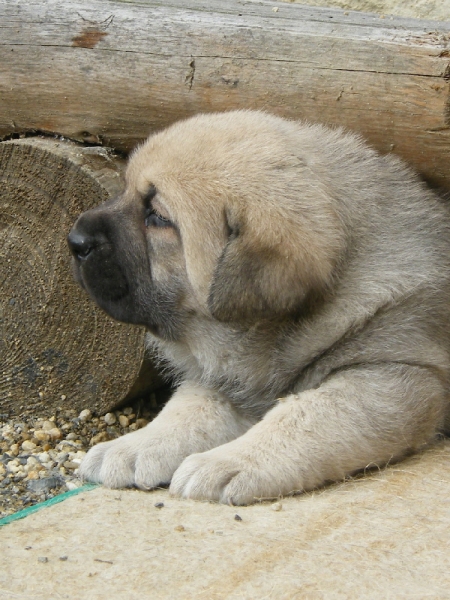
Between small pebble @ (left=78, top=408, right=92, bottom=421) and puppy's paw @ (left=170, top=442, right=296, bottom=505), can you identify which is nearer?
puppy's paw @ (left=170, top=442, right=296, bottom=505)

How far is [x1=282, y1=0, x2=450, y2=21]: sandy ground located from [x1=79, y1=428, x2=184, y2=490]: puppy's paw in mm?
3934

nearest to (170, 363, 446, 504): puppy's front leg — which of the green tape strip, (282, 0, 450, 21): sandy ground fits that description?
the green tape strip

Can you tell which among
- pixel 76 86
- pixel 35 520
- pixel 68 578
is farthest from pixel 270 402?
pixel 76 86

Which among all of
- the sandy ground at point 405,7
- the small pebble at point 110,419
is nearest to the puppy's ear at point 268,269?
the small pebble at point 110,419

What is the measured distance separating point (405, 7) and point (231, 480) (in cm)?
444

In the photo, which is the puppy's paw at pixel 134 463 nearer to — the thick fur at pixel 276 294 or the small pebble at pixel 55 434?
the thick fur at pixel 276 294

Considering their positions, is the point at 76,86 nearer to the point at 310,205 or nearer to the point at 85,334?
the point at 85,334

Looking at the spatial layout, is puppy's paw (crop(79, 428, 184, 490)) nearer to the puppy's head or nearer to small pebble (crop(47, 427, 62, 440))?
the puppy's head

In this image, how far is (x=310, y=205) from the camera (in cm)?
344

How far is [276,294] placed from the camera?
11.2 ft

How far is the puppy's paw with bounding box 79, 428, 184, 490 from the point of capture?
3508 mm

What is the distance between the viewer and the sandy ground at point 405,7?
620 cm

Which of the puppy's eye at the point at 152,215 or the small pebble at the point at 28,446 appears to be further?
the small pebble at the point at 28,446

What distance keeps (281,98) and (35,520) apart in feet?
7.37
